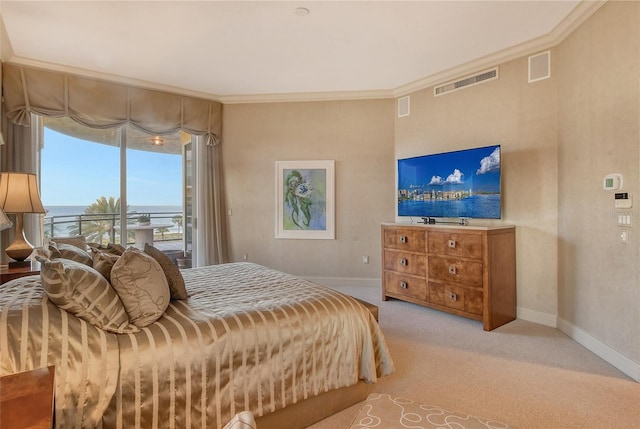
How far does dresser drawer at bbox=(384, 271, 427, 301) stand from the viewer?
4039mm

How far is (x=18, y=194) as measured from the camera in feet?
8.89

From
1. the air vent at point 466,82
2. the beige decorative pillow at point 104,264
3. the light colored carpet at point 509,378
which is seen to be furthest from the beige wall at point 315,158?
the beige decorative pillow at point 104,264

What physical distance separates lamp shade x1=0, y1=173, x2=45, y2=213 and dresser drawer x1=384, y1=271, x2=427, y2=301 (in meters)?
3.73

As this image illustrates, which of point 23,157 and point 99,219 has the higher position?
point 23,157

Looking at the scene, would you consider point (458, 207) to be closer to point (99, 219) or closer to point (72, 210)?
point (99, 219)

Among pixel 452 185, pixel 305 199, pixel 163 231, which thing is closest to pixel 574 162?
pixel 452 185

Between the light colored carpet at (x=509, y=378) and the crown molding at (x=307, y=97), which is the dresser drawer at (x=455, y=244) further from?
the crown molding at (x=307, y=97)

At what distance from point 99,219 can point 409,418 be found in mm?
4722

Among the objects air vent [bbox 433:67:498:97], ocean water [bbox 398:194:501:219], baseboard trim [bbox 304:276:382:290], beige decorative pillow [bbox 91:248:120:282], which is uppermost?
air vent [bbox 433:67:498:97]

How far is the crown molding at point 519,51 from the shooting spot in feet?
9.65

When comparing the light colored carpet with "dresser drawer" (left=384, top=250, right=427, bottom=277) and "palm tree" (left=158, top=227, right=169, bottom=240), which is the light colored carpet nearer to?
"dresser drawer" (left=384, top=250, right=427, bottom=277)

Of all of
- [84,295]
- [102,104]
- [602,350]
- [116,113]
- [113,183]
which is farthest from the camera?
[113,183]

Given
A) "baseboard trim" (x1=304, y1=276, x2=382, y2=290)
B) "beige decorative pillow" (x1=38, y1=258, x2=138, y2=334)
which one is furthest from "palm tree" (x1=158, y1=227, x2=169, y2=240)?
"beige decorative pillow" (x1=38, y1=258, x2=138, y2=334)

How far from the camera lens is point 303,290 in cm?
232
